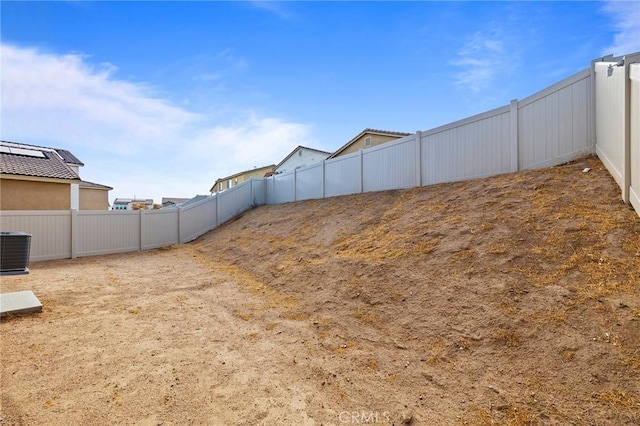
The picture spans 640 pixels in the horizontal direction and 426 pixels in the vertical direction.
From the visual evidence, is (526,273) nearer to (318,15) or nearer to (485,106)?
(485,106)

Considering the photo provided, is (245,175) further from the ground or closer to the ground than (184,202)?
further from the ground

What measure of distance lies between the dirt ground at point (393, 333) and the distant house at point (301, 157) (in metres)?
18.9

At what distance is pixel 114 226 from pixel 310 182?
8.32 metres

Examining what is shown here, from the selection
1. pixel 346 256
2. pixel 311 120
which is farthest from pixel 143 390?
pixel 311 120

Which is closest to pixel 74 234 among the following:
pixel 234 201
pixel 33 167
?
pixel 33 167

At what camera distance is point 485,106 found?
7.47 m

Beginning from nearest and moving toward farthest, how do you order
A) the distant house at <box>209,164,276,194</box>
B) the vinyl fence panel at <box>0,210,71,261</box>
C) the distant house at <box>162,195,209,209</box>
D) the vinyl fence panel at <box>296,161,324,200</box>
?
1. the vinyl fence panel at <box>0,210,71,261</box>
2. the vinyl fence panel at <box>296,161,324,200</box>
3. the distant house at <box>162,195,209,209</box>
4. the distant house at <box>209,164,276,194</box>

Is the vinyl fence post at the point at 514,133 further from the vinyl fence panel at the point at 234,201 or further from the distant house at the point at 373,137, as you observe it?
the vinyl fence panel at the point at 234,201

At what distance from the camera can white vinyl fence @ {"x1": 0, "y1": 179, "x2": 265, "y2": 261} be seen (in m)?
9.59

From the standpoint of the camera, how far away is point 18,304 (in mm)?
4375

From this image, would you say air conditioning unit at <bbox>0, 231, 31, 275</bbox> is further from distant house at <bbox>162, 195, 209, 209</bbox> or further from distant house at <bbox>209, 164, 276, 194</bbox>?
distant house at <bbox>209, 164, 276, 194</bbox>

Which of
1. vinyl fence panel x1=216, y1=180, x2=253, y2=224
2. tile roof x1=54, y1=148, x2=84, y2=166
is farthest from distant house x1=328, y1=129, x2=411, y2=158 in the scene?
tile roof x1=54, y1=148, x2=84, y2=166

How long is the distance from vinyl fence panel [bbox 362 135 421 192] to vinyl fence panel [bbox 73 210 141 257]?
9.80 m

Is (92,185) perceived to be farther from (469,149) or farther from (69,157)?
(469,149)
